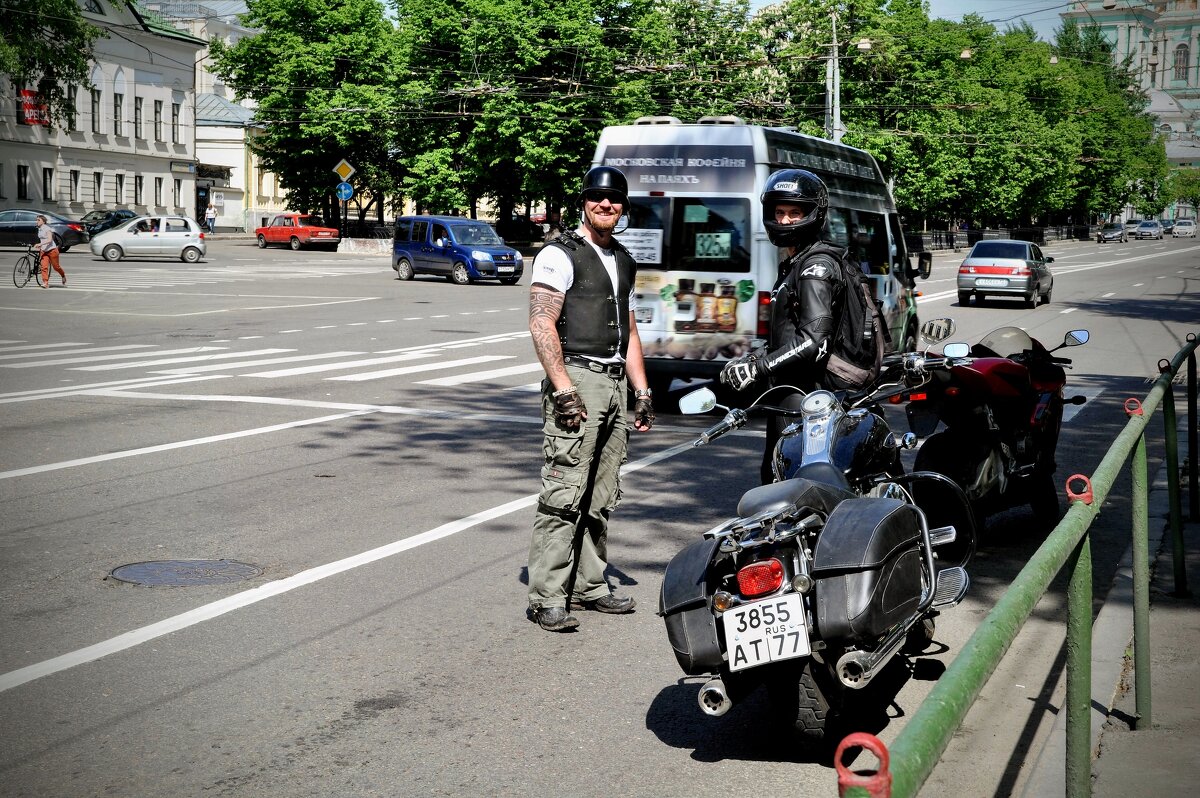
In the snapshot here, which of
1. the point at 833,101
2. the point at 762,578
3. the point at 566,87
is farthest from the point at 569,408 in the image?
the point at 566,87

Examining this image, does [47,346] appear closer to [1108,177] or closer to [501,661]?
[501,661]

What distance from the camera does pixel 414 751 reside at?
436 cm

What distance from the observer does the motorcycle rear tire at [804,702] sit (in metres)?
4.21

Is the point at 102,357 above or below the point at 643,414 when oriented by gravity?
below

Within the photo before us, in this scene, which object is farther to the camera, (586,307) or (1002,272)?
(1002,272)

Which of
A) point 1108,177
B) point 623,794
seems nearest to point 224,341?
point 623,794

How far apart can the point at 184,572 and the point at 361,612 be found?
118cm

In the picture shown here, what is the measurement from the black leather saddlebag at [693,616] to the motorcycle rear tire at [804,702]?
25 cm

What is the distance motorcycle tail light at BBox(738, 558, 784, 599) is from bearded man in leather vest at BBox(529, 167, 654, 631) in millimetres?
1741

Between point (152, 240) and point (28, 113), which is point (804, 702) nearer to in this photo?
point (152, 240)

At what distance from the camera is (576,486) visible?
19.0 feet

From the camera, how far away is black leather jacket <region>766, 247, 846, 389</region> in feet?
17.7

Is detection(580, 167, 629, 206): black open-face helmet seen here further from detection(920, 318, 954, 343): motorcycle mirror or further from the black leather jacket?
detection(920, 318, 954, 343): motorcycle mirror

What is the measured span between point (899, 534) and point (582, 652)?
1800mm
